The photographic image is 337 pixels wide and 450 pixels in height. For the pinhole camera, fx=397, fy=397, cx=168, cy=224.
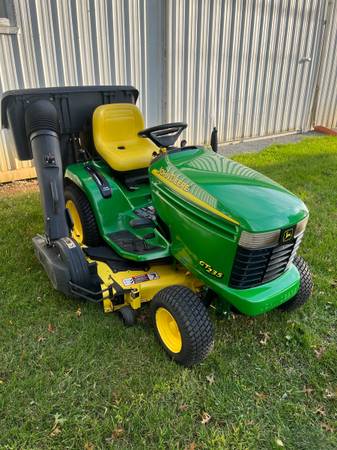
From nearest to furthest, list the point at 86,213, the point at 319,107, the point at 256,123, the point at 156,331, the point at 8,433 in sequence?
the point at 8,433 < the point at 156,331 < the point at 86,213 < the point at 256,123 < the point at 319,107

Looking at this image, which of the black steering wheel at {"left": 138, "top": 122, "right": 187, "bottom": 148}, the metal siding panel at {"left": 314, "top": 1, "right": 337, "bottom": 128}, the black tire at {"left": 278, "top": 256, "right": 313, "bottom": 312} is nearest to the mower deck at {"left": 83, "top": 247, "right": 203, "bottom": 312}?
the black tire at {"left": 278, "top": 256, "right": 313, "bottom": 312}

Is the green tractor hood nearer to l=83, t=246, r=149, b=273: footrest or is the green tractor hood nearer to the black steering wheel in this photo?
the black steering wheel

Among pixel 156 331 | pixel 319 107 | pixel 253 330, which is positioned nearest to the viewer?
pixel 156 331

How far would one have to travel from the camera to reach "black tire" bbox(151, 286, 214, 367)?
2057 millimetres

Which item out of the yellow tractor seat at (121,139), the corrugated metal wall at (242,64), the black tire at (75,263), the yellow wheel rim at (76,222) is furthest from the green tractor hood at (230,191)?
the corrugated metal wall at (242,64)

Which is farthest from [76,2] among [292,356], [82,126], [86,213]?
[292,356]

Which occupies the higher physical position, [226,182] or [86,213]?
[226,182]

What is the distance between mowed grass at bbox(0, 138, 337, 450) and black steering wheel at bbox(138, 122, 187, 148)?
115cm

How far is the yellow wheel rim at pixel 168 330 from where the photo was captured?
88.0 inches

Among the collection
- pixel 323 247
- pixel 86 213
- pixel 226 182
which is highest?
pixel 226 182

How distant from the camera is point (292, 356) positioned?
2346 millimetres

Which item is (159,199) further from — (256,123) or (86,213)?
(256,123)

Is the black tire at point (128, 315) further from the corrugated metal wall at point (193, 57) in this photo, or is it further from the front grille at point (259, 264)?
the corrugated metal wall at point (193, 57)

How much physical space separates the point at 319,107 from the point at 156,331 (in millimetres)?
7446
